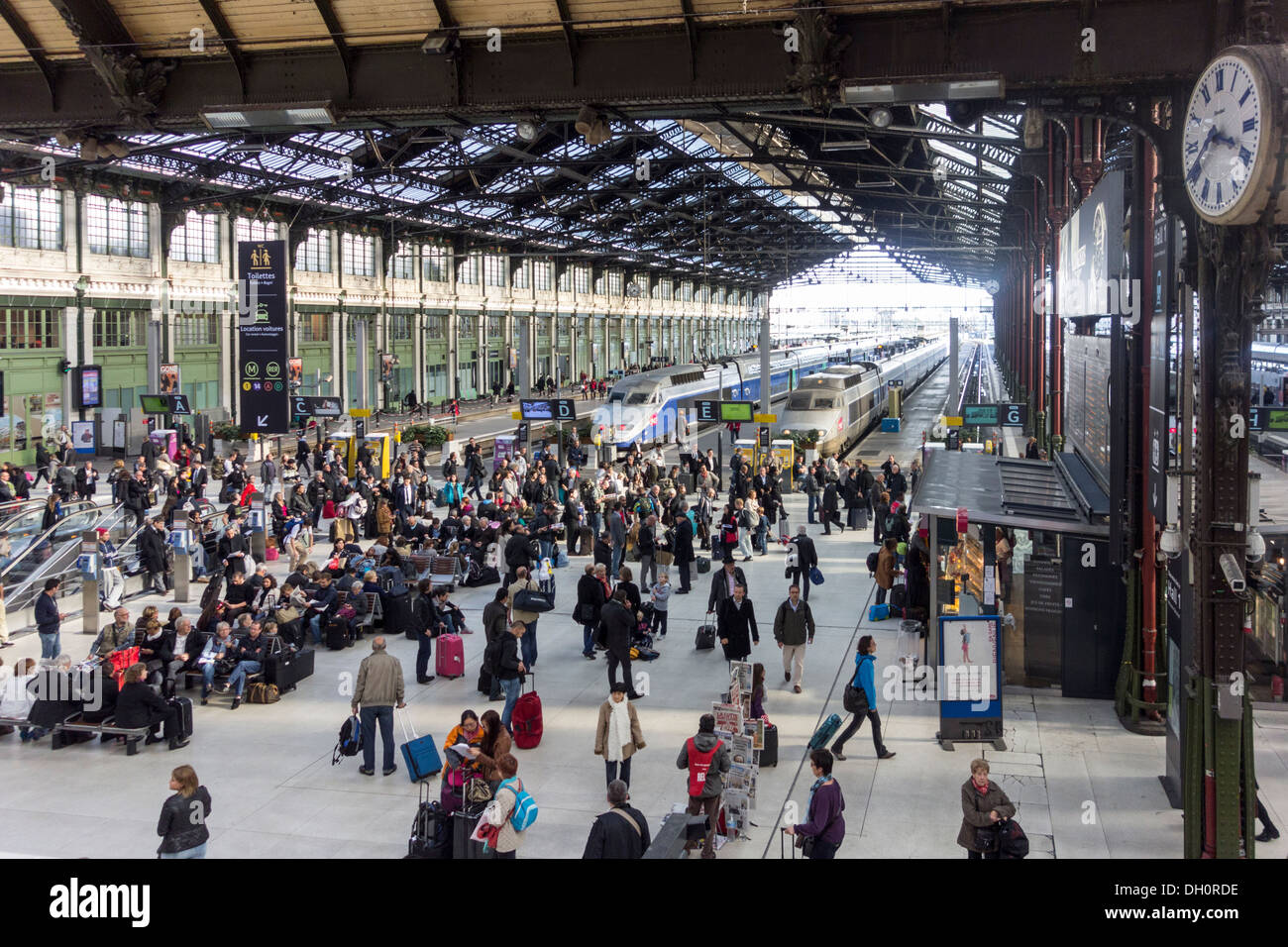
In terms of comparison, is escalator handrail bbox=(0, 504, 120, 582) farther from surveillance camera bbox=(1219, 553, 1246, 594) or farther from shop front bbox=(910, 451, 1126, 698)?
surveillance camera bbox=(1219, 553, 1246, 594)

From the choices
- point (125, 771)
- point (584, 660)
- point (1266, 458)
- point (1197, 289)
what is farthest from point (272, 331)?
point (1266, 458)

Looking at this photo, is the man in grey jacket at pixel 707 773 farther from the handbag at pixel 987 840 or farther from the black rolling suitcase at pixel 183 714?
the black rolling suitcase at pixel 183 714

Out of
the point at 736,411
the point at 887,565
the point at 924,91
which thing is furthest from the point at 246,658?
the point at 736,411

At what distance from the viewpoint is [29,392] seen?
39688 millimetres

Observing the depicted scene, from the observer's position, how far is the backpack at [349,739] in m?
12.0

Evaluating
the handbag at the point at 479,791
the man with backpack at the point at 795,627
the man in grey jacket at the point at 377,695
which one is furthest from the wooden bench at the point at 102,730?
the man with backpack at the point at 795,627

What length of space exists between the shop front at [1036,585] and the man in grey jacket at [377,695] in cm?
693

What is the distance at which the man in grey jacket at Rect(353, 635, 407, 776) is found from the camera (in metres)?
11.6

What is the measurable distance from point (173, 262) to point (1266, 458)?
40.3 meters

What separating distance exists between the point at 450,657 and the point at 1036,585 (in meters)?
7.77

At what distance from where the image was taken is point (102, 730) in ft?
41.2

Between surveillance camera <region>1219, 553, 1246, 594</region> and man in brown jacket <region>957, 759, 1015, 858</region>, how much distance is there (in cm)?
228

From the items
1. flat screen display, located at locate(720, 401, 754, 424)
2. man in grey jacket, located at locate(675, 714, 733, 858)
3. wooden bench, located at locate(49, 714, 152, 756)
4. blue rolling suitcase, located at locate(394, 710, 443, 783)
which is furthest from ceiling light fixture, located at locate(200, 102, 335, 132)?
flat screen display, located at locate(720, 401, 754, 424)
